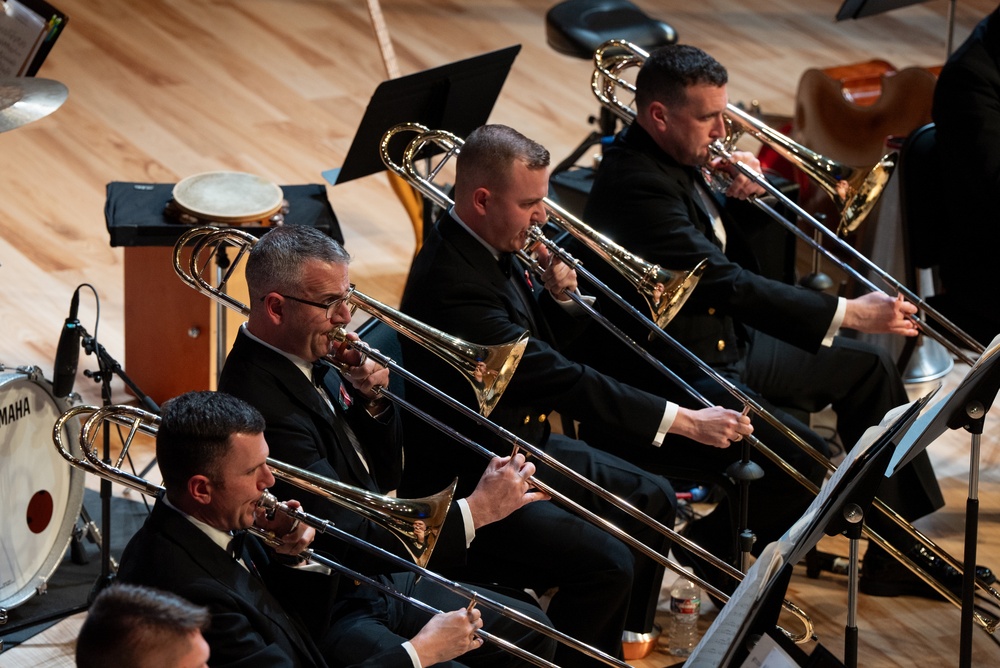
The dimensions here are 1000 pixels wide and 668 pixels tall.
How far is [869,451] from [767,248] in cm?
210

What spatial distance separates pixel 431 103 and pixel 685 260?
1.09m

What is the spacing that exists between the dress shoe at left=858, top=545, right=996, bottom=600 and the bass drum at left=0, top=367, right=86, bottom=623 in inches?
88.9

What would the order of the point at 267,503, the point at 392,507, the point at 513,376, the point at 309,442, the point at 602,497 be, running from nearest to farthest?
the point at 267,503
the point at 392,507
the point at 309,442
the point at 602,497
the point at 513,376

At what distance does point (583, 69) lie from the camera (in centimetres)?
750

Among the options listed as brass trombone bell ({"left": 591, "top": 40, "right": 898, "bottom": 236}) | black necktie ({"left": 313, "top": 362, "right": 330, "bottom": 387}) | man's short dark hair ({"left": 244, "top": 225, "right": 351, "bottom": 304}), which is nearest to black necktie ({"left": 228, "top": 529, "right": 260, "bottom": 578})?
black necktie ({"left": 313, "top": 362, "right": 330, "bottom": 387})

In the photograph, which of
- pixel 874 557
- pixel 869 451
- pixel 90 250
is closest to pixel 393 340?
pixel 869 451

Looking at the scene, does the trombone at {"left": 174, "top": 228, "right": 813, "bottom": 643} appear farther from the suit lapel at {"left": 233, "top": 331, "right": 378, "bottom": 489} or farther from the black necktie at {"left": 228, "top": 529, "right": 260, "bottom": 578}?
the black necktie at {"left": 228, "top": 529, "right": 260, "bottom": 578}

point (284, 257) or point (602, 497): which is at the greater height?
point (284, 257)

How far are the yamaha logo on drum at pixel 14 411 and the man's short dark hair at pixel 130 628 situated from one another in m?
1.63

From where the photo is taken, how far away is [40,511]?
362cm

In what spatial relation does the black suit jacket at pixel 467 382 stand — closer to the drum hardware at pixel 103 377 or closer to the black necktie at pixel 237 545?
the drum hardware at pixel 103 377

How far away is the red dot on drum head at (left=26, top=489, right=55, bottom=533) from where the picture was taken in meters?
3.58

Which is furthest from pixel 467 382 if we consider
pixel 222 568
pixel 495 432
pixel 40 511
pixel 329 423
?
pixel 40 511

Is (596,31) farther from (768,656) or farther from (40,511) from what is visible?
(768,656)
